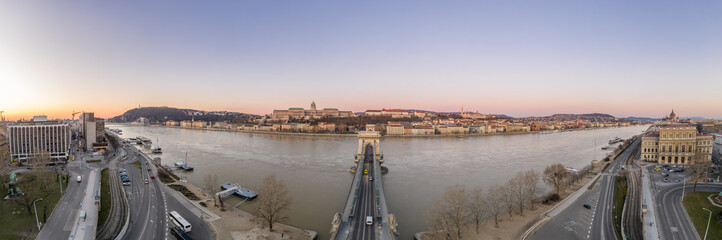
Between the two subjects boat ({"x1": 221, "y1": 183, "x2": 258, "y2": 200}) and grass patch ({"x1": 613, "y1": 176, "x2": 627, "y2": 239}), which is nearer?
grass patch ({"x1": 613, "y1": 176, "x2": 627, "y2": 239})

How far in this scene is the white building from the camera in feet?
69.4

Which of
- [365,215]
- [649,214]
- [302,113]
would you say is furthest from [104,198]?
[302,113]

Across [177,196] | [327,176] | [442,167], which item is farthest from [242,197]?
[442,167]

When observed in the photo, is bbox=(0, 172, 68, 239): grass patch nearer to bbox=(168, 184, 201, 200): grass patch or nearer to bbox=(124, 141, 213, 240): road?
bbox=(124, 141, 213, 240): road

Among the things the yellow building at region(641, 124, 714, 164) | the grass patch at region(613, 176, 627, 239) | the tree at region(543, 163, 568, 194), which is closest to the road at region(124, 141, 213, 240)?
the grass patch at region(613, 176, 627, 239)

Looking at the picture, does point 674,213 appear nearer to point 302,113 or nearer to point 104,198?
point 104,198

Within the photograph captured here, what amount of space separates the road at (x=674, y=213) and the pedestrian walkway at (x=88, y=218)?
16.2m

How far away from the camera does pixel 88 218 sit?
1024cm

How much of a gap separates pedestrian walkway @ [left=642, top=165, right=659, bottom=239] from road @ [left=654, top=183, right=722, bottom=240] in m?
0.12

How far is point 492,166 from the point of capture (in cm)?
2216

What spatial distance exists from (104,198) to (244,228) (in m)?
7.35

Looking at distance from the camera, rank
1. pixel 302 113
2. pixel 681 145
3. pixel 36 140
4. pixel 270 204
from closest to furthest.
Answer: pixel 270 204, pixel 681 145, pixel 36 140, pixel 302 113

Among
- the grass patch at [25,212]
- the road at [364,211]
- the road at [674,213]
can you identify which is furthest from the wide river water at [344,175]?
the road at [674,213]

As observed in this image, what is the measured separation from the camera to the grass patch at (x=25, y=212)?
9.11 meters
